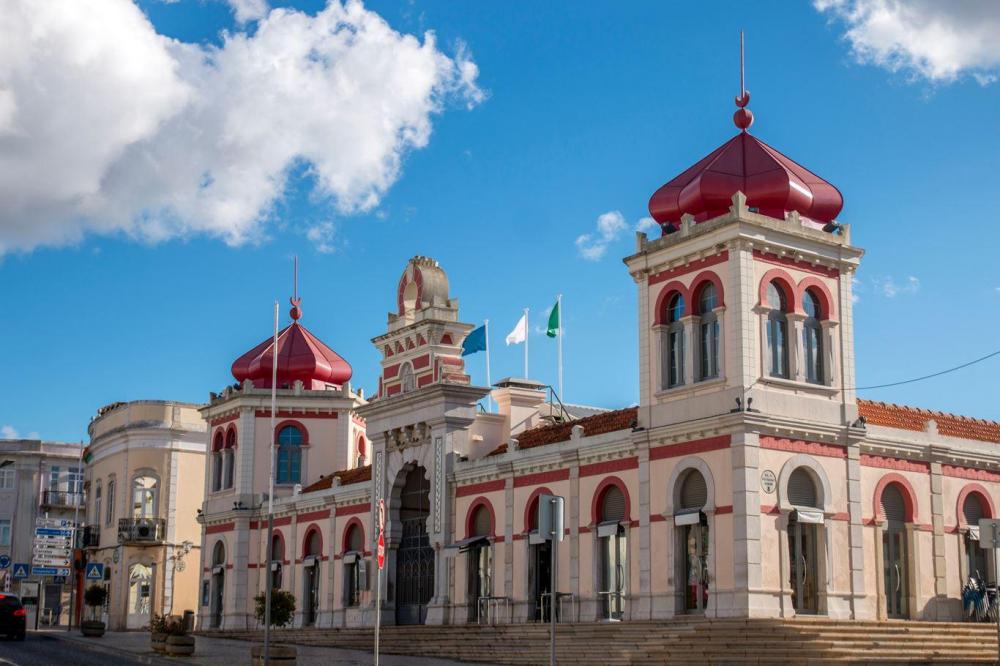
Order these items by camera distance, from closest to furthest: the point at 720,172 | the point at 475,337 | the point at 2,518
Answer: the point at 720,172
the point at 475,337
the point at 2,518

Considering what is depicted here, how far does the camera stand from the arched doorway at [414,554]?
4397cm

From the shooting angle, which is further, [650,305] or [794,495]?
[650,305]

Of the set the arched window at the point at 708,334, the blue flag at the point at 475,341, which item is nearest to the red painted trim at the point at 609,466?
the arched window at the point at 708,334

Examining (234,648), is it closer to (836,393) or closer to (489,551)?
(489,551)

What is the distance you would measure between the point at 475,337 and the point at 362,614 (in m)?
11.1

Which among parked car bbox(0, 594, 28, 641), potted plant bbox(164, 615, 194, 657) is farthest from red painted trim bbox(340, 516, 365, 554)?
potted plant bbox(164, 615, 194, 657)

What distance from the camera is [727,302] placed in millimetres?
31922

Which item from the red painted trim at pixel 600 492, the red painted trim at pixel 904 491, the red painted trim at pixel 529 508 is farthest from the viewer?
the red painted trim at pixel 529 508

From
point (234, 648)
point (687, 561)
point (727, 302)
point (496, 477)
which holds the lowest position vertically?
point (234, 648)

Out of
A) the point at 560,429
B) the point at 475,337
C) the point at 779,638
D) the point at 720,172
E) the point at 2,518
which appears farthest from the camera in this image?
the point at 2,518

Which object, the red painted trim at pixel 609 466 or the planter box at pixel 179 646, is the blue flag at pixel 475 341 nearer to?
the red painted trim at pixel 609 466

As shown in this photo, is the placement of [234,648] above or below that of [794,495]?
below

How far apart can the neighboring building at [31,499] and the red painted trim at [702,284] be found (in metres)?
54.3

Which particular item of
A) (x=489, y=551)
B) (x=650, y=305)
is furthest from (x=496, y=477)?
(x=650, y=305)
